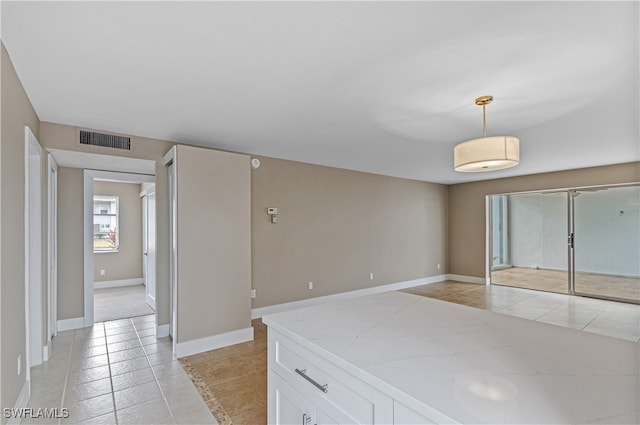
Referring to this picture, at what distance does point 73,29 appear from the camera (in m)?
1.74

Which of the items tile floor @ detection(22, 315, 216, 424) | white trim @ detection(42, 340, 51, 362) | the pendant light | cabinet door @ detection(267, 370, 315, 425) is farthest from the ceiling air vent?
the pendant light

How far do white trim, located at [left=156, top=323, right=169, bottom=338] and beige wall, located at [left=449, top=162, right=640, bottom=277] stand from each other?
6.55m

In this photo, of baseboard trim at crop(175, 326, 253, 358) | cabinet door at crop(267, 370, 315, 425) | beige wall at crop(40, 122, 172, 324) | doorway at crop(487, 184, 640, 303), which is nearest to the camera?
cabinet door at crop(267, 370, 315, 425)

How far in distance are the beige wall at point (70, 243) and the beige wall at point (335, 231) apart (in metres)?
2.33

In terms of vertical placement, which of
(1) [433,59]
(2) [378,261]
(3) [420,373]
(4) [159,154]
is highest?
(1) [433,59]

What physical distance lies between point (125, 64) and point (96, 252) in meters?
6.13

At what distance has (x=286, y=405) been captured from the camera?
1477 mm

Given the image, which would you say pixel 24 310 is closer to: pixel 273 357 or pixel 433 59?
pixel 273 357

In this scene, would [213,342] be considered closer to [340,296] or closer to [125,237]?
[340,296]

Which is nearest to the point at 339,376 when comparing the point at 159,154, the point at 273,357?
the point at 273,357

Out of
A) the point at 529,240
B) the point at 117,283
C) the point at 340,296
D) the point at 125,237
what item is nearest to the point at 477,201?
the point at 529,240

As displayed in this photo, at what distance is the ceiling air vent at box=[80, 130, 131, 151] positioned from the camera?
3.42 meters

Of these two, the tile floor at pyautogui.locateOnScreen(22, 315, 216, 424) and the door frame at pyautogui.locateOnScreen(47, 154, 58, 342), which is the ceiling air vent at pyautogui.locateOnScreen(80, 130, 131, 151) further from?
the tile floor at pyautogui.locateOnScreen(22, 315, 216, 424)

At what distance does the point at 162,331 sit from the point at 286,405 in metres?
3.08
